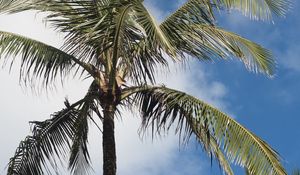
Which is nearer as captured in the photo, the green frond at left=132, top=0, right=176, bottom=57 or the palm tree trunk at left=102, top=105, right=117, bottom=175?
the green frond at left=132, top=0, right=176, bottom=57

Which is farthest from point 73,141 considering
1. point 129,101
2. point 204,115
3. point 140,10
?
point 140,10

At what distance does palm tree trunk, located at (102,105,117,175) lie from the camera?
948cm

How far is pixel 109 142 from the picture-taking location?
379 inches

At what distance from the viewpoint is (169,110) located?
1025cm

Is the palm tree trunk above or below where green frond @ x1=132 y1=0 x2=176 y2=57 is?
below

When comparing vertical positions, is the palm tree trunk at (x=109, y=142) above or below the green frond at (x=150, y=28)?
below

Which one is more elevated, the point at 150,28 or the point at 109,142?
the point at 150,28

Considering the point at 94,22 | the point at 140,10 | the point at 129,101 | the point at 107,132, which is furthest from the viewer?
the point at 129,101

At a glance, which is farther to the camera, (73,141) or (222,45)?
(73,141)

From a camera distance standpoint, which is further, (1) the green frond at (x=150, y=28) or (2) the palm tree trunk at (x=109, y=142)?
(2) the palm tree trunk at (x=109, y=142)

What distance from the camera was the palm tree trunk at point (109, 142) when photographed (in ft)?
31.1

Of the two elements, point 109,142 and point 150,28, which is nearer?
point 150,28

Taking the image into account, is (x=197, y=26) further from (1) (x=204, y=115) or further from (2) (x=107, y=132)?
(2) (x=107, y=132)

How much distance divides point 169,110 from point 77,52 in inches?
69.6
